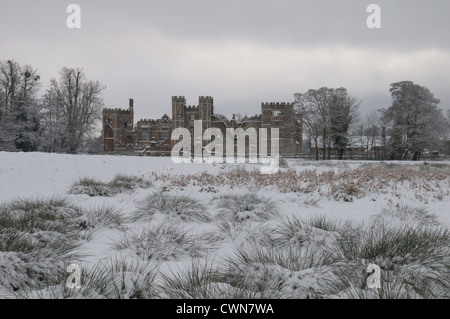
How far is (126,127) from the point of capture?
6266cm

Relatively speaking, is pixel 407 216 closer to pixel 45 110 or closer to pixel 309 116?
pixel 309 116

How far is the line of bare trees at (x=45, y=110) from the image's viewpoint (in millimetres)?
25484

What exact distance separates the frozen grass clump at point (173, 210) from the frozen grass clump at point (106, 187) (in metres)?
2.15

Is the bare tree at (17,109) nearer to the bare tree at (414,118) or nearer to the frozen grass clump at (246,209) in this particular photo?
the frozen grass clump at (246,209)

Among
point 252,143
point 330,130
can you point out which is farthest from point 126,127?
point 330,130

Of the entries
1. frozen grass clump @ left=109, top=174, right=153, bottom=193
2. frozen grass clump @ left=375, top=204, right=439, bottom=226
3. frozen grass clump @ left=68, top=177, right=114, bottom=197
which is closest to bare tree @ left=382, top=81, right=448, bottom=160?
frozen grass clump @ left=375, top=204, right=439, bottom=226

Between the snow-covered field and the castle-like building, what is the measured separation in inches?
1839

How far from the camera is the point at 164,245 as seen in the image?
3828 mm

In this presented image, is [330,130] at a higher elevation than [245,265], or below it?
higher

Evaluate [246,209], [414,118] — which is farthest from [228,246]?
[414,118]

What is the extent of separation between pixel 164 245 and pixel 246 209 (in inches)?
98.6

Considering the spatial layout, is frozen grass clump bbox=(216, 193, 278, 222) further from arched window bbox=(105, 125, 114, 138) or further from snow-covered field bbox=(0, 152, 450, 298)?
arched window bbox=(105, 125, 114, 138)

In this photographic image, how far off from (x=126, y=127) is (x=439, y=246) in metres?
66.1
